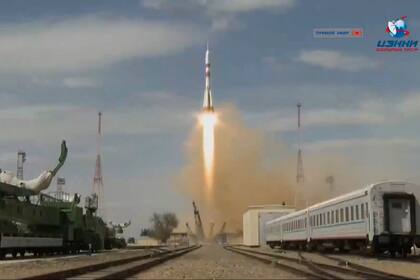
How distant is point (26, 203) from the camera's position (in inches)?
1976

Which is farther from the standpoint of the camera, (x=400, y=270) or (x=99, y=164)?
(x=99, y=164)

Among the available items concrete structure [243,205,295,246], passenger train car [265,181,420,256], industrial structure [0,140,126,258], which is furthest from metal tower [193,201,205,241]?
passenger train car [265,181,420,256]

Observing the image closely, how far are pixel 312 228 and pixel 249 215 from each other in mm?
75545

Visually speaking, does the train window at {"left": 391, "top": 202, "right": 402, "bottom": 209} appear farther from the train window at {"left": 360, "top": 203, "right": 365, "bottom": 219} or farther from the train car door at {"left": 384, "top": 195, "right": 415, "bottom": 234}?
the train window at {"left": 360, "top": 203, "right": 365, "bottom": 219}

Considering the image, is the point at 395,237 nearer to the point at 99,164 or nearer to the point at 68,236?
the point at 68,236

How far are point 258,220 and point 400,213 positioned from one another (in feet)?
276

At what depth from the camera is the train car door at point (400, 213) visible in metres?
32.9

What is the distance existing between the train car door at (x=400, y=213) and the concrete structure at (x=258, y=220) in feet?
252

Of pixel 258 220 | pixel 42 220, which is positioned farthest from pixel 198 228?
pixel 42 220

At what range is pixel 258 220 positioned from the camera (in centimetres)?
11681

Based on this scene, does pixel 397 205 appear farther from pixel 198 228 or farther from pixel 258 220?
pixel 198 228

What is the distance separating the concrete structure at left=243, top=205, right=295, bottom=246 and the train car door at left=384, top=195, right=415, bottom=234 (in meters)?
76.9

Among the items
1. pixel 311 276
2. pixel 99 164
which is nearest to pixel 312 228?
pixel 311 276

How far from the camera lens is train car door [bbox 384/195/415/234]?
32.9 meters
